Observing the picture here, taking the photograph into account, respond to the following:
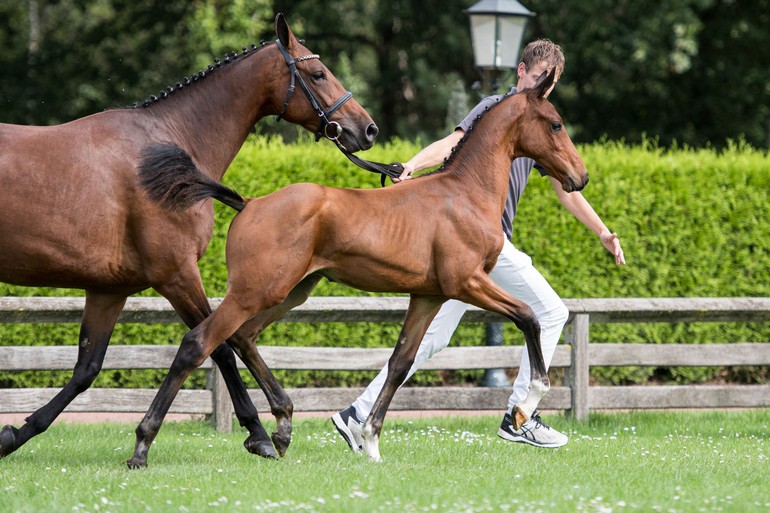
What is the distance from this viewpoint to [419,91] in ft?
66.7

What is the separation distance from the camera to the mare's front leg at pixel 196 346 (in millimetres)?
4953

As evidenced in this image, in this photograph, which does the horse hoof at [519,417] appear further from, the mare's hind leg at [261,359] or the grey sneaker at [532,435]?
the mare's hind leg at [261,359]

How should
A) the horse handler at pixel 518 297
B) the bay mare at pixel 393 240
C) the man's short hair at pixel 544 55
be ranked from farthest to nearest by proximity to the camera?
the man's short hair at pixel 544 55 < the horse handler at pixel 518 297 < the bay mare at pixel 393 240

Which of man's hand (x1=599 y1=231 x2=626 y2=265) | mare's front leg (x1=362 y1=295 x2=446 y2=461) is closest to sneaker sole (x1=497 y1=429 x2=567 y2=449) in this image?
mare's front leg (x1=362 y1=295 x2=446 y2=461)

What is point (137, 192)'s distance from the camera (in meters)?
5.12

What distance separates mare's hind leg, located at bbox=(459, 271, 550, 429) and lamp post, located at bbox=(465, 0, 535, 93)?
478cm

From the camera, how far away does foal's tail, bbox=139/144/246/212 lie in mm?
5066

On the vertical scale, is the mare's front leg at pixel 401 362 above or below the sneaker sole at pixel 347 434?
above

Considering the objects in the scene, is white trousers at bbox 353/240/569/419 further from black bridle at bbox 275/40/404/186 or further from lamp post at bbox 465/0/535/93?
lamp post at bbox 465/0/535/93

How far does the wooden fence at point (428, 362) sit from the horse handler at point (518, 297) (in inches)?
58.3

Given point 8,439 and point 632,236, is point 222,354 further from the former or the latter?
point 632,236

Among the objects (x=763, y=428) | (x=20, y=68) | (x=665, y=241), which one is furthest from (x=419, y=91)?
(x=763, y=428)

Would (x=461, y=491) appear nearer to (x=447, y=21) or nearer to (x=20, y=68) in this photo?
(x=447, y=21)

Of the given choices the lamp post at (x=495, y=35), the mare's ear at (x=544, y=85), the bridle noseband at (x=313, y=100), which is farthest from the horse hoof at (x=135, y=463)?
the lamp post at (x=495, y=35)
